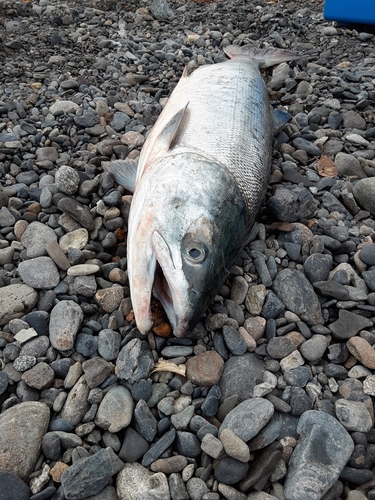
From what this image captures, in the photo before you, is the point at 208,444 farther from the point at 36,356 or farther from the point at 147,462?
the point at 36,356

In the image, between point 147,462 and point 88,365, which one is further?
point 88,365

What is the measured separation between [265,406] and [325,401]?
1.29ft

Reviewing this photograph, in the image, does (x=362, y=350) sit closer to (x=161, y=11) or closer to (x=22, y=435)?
(x=22, y=435)

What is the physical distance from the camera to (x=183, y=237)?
2.63 m

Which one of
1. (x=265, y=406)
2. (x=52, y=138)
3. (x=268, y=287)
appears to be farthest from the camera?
(x=52, y=138)

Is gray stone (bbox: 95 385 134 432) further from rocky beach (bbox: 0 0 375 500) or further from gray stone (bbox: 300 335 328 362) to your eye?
gray stone (bbox: 300 335 328 362)

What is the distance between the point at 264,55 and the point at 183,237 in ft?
13.1

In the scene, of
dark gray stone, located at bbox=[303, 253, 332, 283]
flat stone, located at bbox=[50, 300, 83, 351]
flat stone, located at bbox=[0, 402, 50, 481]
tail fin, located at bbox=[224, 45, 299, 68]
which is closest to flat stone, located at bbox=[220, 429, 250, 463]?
flat stone, located at bbox=[0, 402, 50, 481]

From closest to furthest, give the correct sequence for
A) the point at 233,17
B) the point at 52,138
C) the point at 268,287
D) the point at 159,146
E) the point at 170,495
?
the point at 170,495, the point at 268,287, the point at 159,146, the point at 52,138, the point at 233,17

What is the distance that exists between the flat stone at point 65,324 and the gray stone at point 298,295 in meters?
1.31

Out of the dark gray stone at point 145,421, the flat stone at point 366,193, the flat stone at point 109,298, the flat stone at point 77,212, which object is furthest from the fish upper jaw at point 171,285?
the flat stone at point 366,193

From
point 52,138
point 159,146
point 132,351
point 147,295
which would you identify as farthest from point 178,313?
point 52,138

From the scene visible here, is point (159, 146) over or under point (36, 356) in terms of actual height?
over

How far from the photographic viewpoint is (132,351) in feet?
8.59
